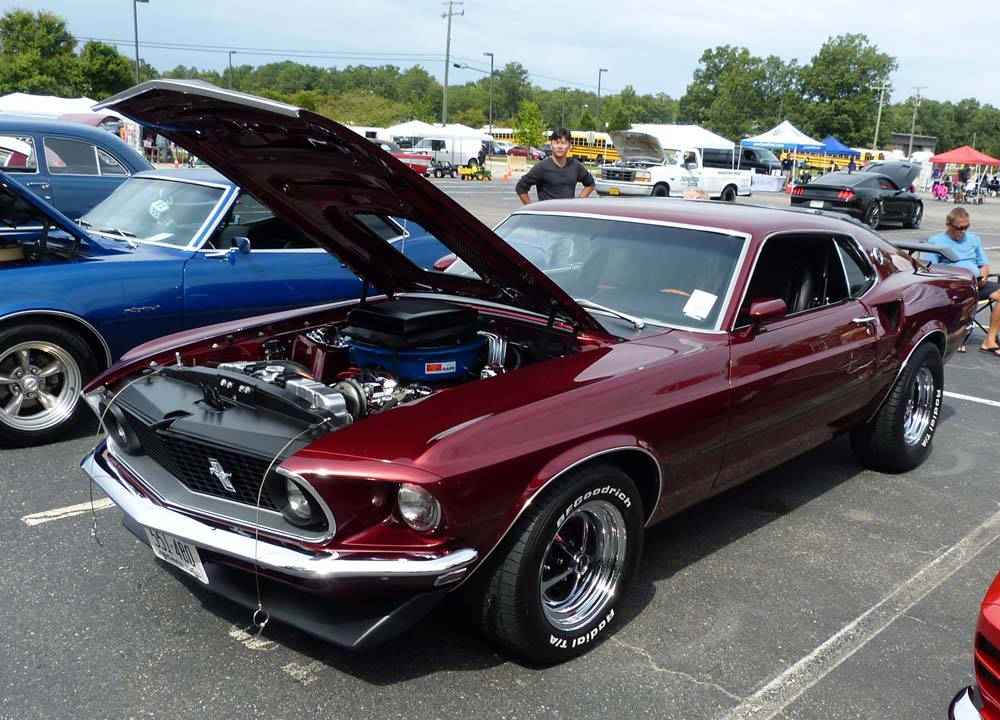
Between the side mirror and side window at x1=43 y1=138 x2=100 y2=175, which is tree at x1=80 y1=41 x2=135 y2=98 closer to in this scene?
side window at x1=43 y1=138 x2=100 y2=175

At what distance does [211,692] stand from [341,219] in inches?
78.1

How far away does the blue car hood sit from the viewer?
4.95 meters

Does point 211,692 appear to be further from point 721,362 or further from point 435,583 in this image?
point 721,362

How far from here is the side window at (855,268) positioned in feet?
15.1

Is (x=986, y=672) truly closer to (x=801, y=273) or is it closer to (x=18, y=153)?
(x=801, y=273)

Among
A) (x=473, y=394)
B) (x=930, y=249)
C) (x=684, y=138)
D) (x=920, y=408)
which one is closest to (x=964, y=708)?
(x=473, y=394)

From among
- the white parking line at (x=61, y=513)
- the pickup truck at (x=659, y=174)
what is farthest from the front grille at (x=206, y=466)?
the pickup truck at (x=659, y=174)

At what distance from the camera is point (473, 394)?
295cm

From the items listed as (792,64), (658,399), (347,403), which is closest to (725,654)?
(658,399)

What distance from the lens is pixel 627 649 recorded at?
315 centimetres

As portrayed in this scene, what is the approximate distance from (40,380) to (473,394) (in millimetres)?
3212

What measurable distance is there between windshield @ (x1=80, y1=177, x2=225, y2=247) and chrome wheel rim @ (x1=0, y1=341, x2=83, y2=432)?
46.3 inches

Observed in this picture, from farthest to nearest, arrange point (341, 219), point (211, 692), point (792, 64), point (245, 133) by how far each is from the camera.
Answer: point (792, 64) → point (341, 219) → point (245, 133) → point (211, 692)

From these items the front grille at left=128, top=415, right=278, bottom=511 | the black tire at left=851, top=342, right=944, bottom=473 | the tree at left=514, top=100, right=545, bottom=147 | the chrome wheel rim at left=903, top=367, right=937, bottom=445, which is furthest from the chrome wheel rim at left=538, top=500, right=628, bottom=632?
the tree at left=514, top=100, right=545, bottom=147
